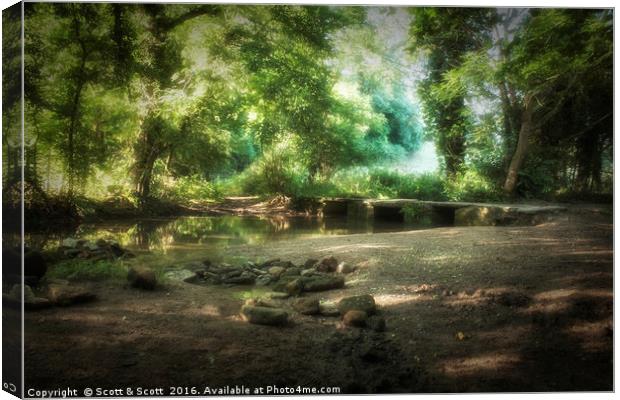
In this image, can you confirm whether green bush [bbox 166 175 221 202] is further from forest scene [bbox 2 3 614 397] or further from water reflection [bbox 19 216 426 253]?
water reflection [bbox 19 216 426 253]

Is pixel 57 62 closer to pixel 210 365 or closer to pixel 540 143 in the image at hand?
pixel 210 365

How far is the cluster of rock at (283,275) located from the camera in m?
3.30

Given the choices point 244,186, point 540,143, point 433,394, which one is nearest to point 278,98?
point 244,186

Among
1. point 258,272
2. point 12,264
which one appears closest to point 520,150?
point 258,272

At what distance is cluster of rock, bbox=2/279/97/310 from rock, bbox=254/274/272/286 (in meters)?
1.23

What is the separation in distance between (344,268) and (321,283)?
28 centimetres

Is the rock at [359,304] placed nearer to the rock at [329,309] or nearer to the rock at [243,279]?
the rock at [329,309]

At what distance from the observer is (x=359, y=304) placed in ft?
10.2

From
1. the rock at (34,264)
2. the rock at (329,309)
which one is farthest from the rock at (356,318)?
the rock at (34,264)

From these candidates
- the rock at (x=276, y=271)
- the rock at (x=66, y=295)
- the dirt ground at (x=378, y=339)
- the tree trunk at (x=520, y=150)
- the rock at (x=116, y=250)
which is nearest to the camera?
the dirt ground at (x=378, y=339)

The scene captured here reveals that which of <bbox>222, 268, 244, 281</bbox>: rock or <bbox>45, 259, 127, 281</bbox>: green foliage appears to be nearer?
<bbox>45, 259, 127, 281</bbox>: green foliage

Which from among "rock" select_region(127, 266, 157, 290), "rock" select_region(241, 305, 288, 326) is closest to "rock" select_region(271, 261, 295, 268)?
"rock" select_region(241, 305, 288, 326)

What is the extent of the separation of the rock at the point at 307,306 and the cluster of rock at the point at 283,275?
136 millimetres

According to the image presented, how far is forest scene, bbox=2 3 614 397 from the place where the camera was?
2.99m
